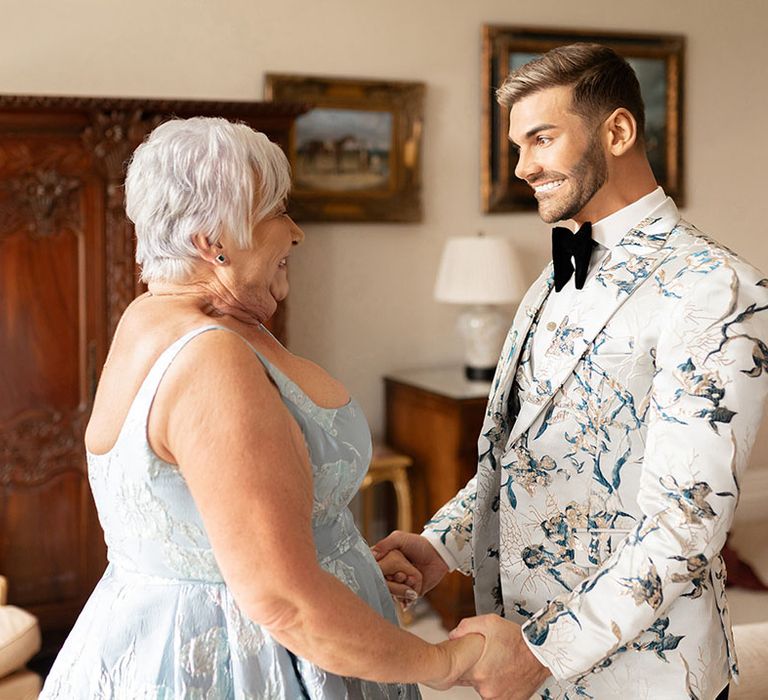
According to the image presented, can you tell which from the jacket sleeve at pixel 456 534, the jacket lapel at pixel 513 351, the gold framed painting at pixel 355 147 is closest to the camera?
the jacket lapel at pixel 513 351

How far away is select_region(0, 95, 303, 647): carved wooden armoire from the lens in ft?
10.6

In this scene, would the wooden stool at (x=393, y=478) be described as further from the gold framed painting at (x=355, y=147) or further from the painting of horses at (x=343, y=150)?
the painting of horses at (x=343, y=150)

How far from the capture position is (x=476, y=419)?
3750mm

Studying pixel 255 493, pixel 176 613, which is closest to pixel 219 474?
pixel 255 493

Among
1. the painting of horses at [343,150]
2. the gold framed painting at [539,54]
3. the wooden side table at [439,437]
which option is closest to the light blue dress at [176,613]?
the wooden side table at [439,437]

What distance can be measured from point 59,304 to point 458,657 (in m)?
2.38

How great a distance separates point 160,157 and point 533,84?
0.70 metres

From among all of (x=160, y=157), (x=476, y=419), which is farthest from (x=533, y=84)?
(x=476, y=419)

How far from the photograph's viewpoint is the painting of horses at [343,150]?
410cm

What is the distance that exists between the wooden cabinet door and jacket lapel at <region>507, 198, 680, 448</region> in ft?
7.13

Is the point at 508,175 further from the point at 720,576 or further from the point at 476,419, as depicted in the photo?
the point at 720,576

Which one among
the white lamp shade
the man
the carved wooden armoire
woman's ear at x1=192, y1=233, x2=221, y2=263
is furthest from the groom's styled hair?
the white lamp shade

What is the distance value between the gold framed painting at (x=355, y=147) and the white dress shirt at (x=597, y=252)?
2410mm

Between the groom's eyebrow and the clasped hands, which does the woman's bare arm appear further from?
the groom's eyebrow
